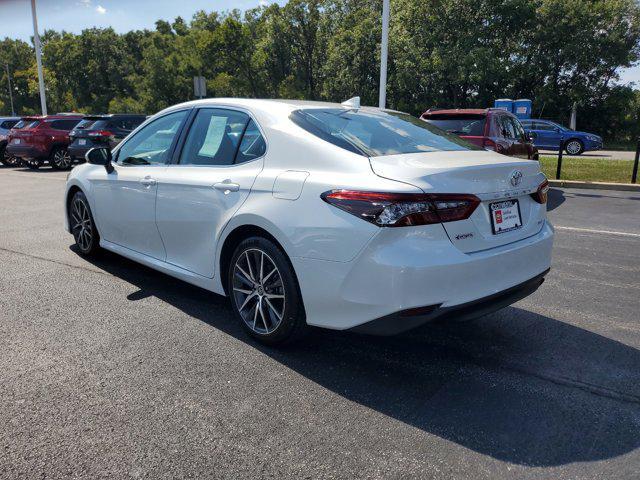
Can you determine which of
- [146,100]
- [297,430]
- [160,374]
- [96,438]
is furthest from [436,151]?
[146,100]

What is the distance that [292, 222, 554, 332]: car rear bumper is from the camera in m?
2.80

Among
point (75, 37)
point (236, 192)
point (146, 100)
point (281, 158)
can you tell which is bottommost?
point (236, 192)

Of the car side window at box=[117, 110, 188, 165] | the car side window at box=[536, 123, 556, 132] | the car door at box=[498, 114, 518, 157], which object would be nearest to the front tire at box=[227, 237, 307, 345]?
the car side window at box=[117, 110, 188, 165]

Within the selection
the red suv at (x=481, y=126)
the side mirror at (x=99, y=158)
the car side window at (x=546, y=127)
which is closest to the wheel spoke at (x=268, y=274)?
the side mirror at (x=99, y=158)

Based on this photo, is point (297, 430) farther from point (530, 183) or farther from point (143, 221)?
point (143, 221)

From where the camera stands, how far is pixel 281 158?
344cm

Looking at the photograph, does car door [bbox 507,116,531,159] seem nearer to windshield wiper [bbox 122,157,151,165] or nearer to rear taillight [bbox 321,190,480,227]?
windshield wiper [bbox 122,157,151,165]

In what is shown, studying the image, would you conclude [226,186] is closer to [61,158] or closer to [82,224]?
[82,224]

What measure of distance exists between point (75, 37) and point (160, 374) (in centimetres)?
8569

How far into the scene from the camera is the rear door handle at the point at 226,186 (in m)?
3.60

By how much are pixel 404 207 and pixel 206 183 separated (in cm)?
162

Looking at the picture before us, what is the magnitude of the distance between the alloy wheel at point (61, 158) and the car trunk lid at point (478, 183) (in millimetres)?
16742

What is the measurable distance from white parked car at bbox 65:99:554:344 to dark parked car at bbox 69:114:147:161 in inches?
506

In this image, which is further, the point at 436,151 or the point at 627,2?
the point at 627,2
